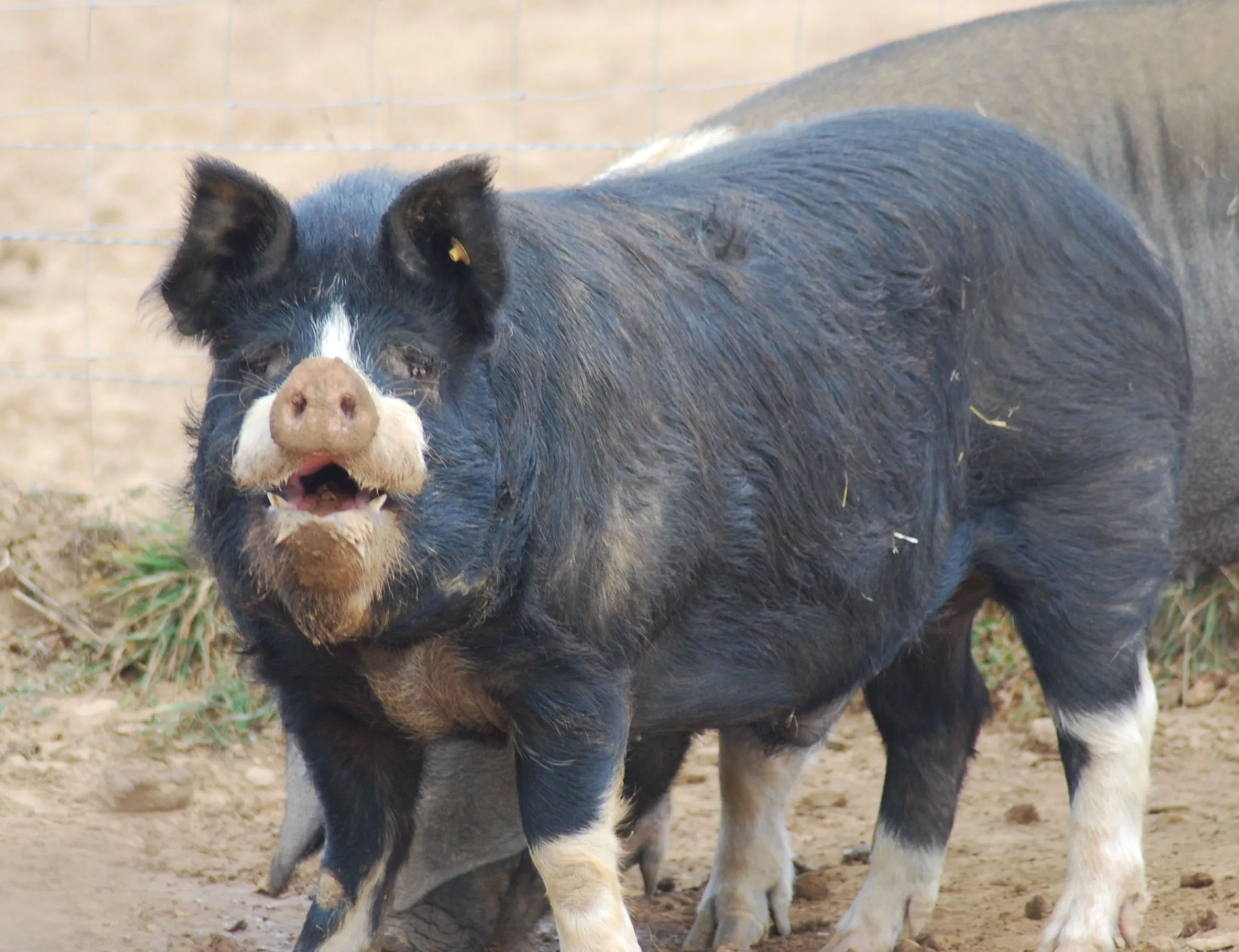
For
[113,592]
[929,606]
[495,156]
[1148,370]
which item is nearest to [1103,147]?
[1148,370]

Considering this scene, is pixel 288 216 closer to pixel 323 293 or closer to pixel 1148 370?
pixel 323 293

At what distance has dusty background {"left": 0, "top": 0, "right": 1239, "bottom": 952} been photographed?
4.68 meters

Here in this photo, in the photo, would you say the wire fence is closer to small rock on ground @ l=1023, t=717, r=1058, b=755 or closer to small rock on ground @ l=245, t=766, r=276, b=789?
small rock on ground @ l=245, t=766, r=276, b=789

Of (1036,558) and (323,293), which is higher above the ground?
(323,293)

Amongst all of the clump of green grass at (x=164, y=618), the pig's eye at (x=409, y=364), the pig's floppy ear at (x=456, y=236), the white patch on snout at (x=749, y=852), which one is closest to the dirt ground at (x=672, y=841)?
the white patch on snout at (x=749, y=852)

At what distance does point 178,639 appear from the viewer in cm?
589

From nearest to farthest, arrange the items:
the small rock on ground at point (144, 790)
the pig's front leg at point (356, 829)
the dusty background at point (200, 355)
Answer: the pig's front leg at point (356, 829) < the dusty background at point (200, 355) < the small rock on ground at point (144, 790)

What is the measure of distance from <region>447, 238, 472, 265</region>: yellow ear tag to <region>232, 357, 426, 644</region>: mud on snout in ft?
0.90

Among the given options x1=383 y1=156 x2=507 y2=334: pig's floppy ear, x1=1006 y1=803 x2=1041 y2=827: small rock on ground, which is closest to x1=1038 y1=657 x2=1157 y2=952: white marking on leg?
x1=1006 y1=803 x2=1041 y2=827: small rock on ground

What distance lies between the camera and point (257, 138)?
11102mm

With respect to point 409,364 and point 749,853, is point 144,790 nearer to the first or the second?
point 749,853

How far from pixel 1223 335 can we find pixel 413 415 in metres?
Answer: 3.35

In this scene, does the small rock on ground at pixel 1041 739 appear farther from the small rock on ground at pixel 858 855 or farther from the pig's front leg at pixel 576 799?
the pig's front leg at pixel 576 799

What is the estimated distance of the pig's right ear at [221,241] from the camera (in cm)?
304
